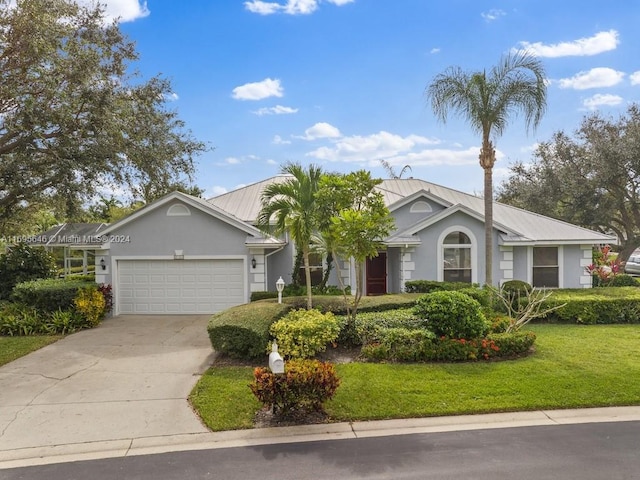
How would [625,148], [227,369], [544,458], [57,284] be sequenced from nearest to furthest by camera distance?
[544,458] < [227,369] < [57,284] < [625,148]

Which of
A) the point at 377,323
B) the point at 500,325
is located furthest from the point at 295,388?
the point at 500,325

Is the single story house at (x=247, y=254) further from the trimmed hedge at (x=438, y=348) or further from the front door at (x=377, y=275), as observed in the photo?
the trimmed hedge at (x=438, y=348)

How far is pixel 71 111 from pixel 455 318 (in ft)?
39.8

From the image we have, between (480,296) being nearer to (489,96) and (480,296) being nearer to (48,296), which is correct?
(489,96)

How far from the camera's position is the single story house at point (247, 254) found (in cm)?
1498

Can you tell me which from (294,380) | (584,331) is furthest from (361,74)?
(294,380)

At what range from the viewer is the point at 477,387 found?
7.34 metres

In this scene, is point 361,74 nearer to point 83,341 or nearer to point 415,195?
point 415,195

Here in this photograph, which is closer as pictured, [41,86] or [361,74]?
[41,86]

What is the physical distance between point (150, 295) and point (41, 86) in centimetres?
740

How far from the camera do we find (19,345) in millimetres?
10766

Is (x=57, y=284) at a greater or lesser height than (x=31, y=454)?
greater

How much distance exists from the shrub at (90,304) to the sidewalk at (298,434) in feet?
26.5

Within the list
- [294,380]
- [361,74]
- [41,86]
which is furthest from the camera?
[361,74]
